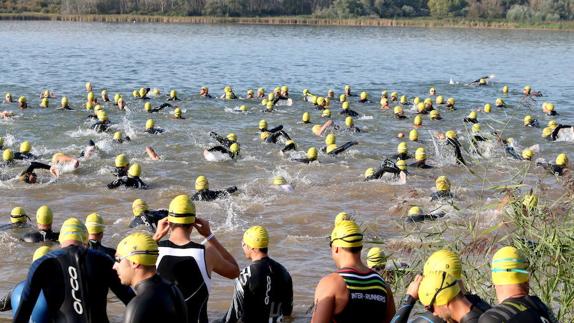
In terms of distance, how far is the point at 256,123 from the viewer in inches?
995

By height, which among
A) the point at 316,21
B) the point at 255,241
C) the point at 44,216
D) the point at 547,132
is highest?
the point at 316,21

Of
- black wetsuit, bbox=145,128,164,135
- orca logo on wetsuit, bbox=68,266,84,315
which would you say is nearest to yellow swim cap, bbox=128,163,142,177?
black wetsuit, bbox=145,128,164,135

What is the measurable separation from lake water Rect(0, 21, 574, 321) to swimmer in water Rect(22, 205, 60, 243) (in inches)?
9.5

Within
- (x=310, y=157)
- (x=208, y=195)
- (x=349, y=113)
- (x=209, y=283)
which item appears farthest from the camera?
(x=349, y=113)

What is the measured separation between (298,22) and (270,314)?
276ft

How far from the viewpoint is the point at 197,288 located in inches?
234

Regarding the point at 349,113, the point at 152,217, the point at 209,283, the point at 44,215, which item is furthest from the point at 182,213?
the point at 349,113

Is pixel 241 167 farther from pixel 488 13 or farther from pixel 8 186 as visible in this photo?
pixel 488 13

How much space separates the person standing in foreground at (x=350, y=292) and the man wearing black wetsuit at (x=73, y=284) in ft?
4.58

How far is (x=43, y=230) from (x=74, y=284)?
622 cm

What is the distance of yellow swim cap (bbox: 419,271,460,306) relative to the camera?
4.48m

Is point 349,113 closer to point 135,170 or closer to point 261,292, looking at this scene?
point 135,170

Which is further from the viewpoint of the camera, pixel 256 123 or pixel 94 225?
pixel 256 123

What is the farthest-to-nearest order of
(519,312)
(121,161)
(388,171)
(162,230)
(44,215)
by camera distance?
(388,171) → (121,161) → (44,215) → (162,230) → (519,312)
